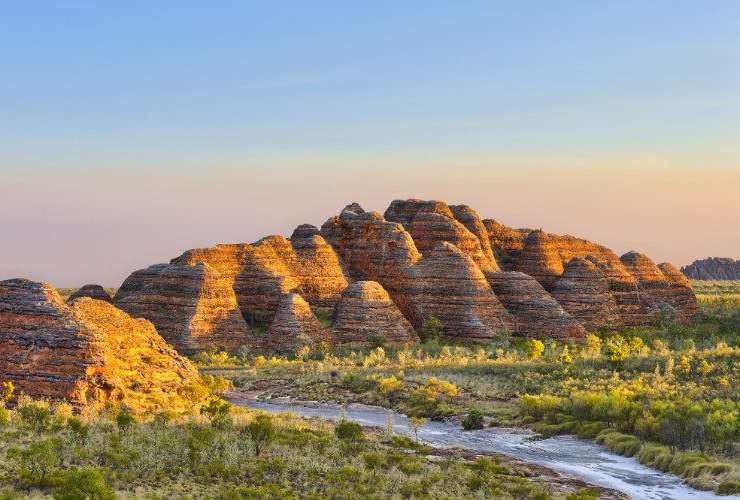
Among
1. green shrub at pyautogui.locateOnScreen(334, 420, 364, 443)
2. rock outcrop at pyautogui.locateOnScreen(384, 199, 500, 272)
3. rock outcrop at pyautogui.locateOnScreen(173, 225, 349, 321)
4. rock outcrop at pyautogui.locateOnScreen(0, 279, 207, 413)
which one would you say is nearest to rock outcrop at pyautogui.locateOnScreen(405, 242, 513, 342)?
rock outcrop at pyautogui.locateOnScreen(384, 199, 500, 272)

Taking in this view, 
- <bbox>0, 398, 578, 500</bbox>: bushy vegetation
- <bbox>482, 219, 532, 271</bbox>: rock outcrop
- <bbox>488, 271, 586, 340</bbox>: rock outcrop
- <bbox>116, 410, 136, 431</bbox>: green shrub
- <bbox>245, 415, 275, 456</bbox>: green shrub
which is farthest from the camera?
<bbox>482, 219, 532, 271</bbox>: rock outcrop

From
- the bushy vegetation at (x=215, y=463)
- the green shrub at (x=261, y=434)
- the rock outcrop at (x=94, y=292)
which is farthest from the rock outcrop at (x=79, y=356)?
the rock outcrop at (x=94, y=292)

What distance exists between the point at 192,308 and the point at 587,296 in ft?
115

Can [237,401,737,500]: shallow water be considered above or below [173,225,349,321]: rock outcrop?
below

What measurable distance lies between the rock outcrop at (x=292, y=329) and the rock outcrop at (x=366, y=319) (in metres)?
1.60

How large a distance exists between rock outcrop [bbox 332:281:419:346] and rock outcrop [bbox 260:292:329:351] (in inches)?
62.9

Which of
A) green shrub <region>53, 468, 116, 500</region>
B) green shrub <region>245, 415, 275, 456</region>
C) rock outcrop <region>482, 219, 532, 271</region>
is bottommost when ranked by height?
green shrub <region>245, 415, 275, 456</region>

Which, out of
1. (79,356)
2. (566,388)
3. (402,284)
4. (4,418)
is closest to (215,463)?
(4,418)

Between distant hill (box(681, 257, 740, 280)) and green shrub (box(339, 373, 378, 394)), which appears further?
distant hill (box(681, 257, 740, 280))

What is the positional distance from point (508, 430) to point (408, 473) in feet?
35.1

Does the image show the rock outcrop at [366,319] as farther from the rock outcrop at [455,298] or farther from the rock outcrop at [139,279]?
the rock outcrop at [139,279]

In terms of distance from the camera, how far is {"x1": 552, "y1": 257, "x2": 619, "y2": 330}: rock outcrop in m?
68.6

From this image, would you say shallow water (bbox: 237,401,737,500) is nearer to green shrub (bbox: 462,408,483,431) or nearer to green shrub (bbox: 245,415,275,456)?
green shrub (bbox: 462,408,483,431)

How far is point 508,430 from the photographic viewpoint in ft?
111
